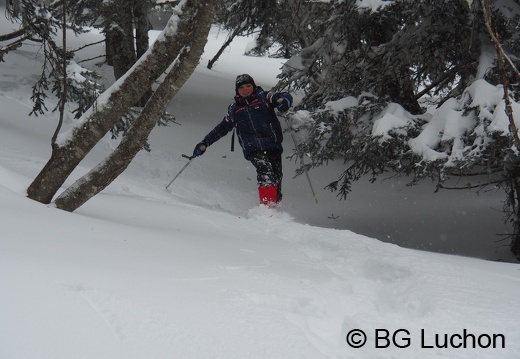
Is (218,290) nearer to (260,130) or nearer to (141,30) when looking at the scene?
(260,130)

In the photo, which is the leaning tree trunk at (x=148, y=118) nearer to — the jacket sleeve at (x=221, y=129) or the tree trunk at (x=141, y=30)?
the jacket sleeve at (x=221, y=129)

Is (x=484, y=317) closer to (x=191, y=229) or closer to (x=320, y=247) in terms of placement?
(x=320, y=247)

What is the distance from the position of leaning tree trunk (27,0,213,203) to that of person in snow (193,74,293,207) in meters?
2.99

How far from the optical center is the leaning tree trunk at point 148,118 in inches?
179

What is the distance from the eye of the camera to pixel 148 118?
468cm

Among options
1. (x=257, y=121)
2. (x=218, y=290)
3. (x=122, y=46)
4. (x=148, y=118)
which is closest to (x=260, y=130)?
(x=257, y=121)

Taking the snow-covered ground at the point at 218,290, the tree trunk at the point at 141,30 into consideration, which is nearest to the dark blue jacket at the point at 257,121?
the snow-covered ground at the point at 218,290

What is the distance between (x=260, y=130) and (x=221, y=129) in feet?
2.20

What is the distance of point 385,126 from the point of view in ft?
24.0

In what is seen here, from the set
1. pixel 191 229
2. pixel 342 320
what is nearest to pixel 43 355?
pixel 342 320

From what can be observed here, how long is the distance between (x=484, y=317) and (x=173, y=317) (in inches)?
67.0

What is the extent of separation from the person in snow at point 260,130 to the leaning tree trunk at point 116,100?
2992 millimetres

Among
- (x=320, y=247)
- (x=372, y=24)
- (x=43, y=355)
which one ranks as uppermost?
(x=372, y=24)

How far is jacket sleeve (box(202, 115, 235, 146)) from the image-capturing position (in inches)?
315
